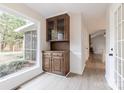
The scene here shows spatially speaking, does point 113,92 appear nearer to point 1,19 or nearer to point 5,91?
point 5,91

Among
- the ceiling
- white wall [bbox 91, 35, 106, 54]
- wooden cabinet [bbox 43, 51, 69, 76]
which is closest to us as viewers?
the ceiling

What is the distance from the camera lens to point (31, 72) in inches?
128

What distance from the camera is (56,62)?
3.53 m

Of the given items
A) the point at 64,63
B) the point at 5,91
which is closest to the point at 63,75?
the point at 64,63

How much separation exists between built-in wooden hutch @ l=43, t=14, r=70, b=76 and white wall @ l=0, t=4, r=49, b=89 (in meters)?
0.25

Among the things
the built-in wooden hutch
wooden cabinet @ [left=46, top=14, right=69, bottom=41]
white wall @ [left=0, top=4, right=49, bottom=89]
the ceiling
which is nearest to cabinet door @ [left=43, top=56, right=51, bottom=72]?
the built-in wooden hutch

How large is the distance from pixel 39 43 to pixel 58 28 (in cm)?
93

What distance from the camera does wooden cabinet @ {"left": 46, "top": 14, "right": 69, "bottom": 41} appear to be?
3.71m

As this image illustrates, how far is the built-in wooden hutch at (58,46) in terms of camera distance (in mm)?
3441

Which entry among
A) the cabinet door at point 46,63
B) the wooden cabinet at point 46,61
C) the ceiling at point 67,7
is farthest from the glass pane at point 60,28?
the cabinet door at point 46,63

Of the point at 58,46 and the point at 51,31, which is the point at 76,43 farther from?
the point at 51,31

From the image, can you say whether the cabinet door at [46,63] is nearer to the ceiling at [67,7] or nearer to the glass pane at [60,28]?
the glass pane at [60,28]

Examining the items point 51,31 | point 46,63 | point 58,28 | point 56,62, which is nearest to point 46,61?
point 46,63

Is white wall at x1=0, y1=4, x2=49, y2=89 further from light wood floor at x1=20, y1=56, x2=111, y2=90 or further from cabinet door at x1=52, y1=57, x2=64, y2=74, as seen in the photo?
cabinet door at x1=52, y1=57, x2=64, y2=74
